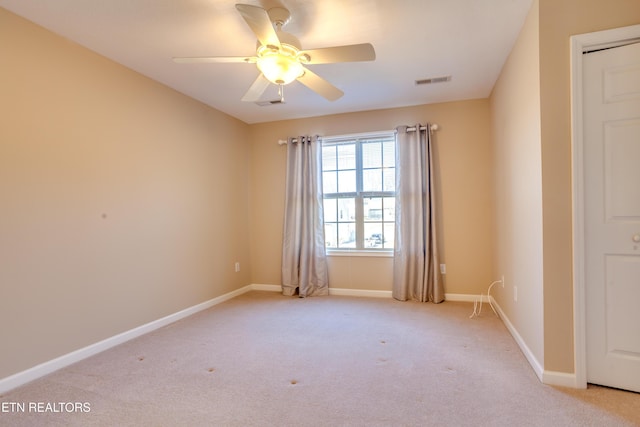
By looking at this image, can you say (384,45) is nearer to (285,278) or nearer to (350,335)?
(350,335)

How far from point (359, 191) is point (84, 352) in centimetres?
325

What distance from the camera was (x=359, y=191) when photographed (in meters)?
4.25

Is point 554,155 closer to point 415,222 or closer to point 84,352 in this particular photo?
point 415,222

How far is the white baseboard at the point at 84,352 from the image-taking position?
2.04 m

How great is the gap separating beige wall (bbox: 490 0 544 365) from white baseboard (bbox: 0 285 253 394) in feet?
10.4

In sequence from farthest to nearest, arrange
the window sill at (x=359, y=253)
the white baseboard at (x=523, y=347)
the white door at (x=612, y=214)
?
the window sill at (x=359, y=253), the white baseboard at (x=523, y=347), the white door at (x=612, y=214)

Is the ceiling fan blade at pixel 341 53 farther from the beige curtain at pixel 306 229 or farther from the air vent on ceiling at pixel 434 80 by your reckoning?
the beige curtain at pixel 306 229

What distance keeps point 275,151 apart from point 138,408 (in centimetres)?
343

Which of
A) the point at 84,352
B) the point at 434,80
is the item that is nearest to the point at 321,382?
the point at 84,352

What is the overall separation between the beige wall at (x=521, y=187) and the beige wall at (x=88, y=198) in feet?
10.5

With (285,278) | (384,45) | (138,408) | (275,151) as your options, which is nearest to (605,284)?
(384,45)

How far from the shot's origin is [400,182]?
3.94 metres

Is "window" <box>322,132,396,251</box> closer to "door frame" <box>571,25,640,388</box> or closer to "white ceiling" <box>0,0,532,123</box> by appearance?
"white ceiling" <box>0,0,532,123</box>

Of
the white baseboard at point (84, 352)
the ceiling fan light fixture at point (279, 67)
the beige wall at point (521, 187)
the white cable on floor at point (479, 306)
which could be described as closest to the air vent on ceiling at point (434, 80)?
the beige wall at point (521, 187)
